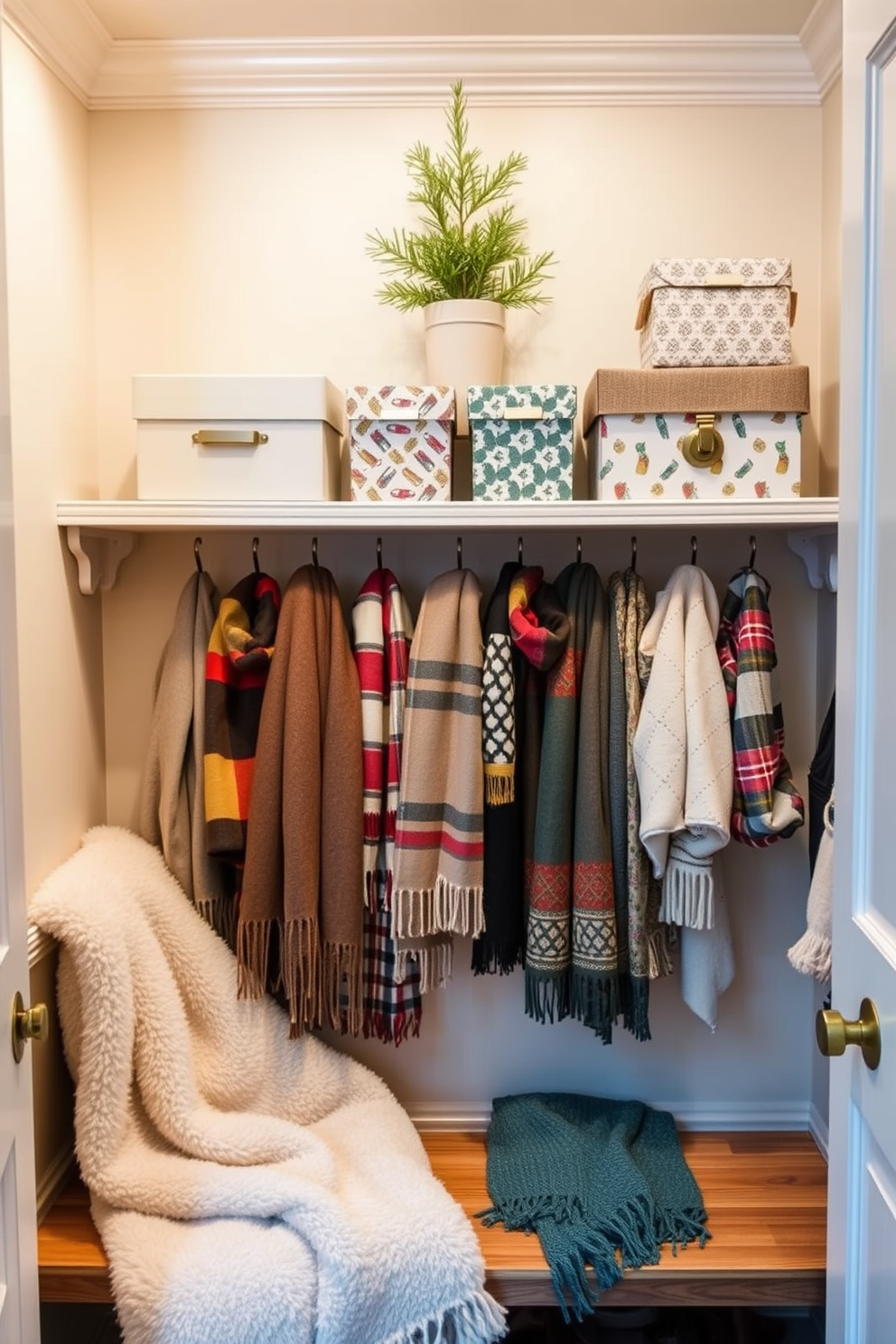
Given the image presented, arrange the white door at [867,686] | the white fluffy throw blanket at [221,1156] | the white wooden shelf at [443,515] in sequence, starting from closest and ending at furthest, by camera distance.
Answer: the white door at [867,686] < the white fluffy throw blanket at [221,1156] < the white wooden shelf at [443,515]

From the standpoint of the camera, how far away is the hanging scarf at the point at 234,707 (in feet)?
5.86

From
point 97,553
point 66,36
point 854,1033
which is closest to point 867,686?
point 854,1033

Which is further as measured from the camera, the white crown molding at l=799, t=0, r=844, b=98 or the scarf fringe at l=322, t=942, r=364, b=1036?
the scarf fringe at l=322, t=942, r=364, b=1036

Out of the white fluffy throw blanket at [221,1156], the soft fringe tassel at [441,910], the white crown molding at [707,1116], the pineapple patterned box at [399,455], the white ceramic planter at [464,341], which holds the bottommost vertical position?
the white crown molding at [707,1116]

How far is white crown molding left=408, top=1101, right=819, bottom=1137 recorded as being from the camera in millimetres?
1978

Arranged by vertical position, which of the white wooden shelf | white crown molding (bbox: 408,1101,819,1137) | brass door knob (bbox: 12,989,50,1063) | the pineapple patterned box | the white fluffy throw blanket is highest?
the pineapple patterned box

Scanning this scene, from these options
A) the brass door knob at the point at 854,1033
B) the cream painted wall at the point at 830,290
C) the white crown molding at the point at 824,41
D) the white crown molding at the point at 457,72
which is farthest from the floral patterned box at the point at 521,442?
the brass door knob at the point at 854,1033

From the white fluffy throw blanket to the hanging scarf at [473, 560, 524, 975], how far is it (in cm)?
37

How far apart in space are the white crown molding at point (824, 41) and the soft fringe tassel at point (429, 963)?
1582mm

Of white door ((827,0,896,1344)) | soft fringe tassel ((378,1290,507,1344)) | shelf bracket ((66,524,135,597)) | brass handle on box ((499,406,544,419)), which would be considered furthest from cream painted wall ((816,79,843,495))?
soft fringe tassel ((378,1290,507,1344))

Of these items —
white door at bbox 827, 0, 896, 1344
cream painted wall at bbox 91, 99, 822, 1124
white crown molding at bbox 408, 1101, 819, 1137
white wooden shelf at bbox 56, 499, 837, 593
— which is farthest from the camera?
white crown molding at bbox 408, 1101, 819, 1137

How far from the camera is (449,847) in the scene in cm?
176

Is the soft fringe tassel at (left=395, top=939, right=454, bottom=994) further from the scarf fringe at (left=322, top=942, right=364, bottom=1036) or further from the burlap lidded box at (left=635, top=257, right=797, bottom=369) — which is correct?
the burlap lidded box at (left=635, top=257, right=797, bottom=369)

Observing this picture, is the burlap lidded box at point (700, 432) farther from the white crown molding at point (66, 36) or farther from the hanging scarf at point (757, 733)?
the white crown molding at point (66, 36)
